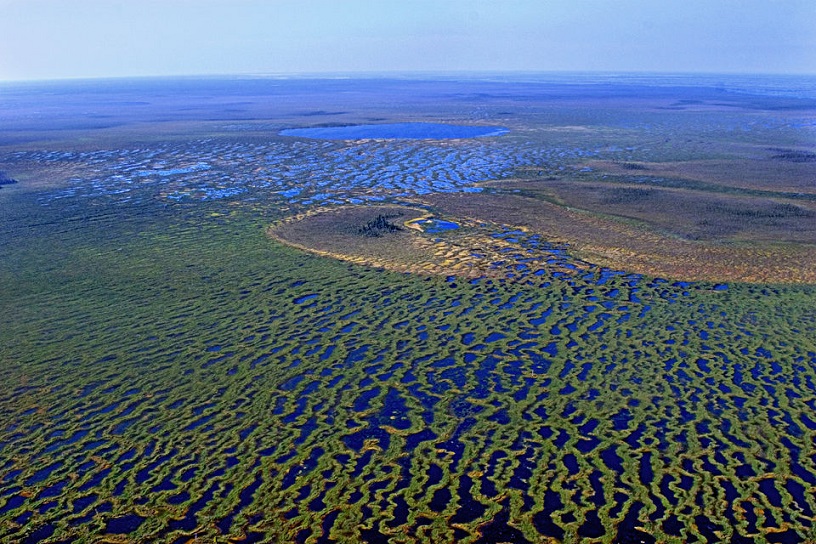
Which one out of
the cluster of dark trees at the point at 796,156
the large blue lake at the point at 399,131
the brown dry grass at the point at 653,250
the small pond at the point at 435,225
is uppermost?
the large blue lake at the point at 399,131

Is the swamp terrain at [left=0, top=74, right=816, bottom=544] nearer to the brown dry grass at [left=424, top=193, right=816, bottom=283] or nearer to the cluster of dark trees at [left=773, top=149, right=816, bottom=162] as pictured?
the brown dry grass at [left=424, top=193, right=816, bottom=283]

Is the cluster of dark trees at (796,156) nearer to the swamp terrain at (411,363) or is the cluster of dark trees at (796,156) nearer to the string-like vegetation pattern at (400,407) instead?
the swamp terrain at (411,363)

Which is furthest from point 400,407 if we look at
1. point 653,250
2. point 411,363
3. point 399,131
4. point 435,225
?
point 399,131

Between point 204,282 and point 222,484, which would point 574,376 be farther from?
point 204,282

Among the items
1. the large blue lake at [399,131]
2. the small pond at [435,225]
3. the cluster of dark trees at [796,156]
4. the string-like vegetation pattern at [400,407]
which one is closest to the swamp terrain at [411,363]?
the string-like vegetation pattern at [400,407]

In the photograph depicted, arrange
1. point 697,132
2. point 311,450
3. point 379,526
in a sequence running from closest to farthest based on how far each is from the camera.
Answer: point 379,526, point 311,450, point 697,132

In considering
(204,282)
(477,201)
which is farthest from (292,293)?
(477,201)

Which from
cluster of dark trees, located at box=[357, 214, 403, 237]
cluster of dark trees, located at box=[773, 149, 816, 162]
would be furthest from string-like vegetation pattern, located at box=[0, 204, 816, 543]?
cluster of dark trees, located at box=[773, 149, 816, 162]
